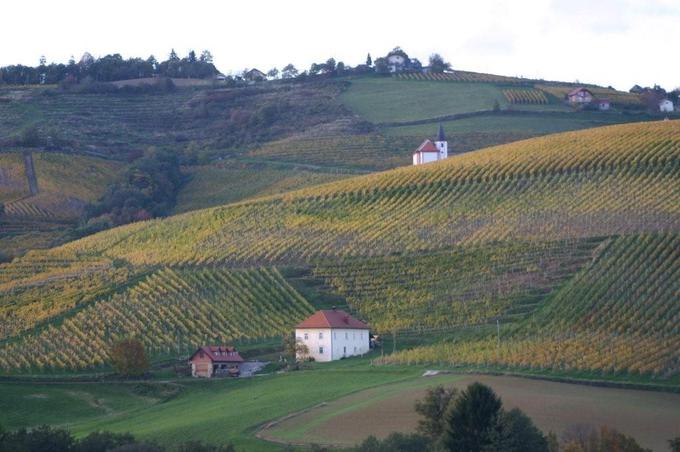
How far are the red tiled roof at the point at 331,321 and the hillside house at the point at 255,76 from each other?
9770 cm

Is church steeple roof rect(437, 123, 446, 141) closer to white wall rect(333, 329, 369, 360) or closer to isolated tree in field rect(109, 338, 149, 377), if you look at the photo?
white wall rect(333, 329, 369, 360)

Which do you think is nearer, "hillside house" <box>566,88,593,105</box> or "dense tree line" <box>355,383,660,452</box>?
"dense tree line" <box>355,383,660,452</box>

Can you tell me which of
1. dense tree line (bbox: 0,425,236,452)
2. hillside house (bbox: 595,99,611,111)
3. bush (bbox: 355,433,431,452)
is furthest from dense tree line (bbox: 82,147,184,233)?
bush (bbox: 355,433,431,452)

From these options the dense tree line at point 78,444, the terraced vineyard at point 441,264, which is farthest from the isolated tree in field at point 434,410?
the terraced vineyard at point 441,264

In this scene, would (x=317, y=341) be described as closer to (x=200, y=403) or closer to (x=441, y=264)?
(x=200, y=403)

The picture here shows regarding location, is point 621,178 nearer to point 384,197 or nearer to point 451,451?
point 384,197

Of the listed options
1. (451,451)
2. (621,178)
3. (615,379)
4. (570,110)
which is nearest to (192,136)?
(570,110)

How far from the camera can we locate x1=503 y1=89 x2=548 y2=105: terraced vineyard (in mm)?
141375

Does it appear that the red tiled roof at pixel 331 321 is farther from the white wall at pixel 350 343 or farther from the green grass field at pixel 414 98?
the green grass field at pixel 414 98

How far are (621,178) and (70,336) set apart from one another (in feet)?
116

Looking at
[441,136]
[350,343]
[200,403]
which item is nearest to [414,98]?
[441,136]

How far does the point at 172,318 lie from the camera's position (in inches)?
2960

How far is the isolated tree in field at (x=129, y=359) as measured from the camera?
221 ft

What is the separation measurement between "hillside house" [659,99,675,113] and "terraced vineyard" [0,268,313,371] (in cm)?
7010
